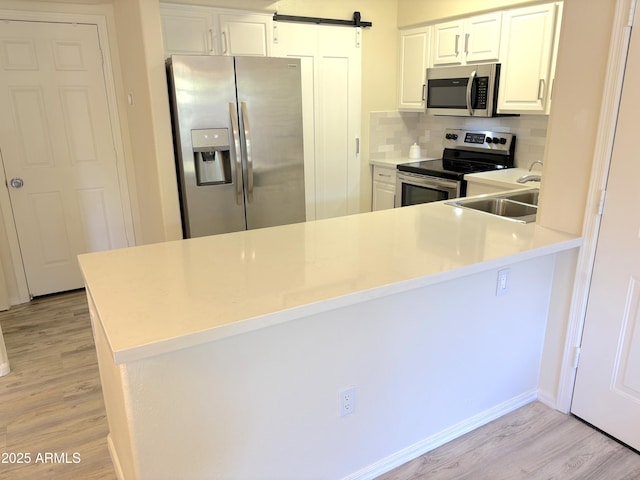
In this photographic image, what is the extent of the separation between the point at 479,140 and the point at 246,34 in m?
2.25

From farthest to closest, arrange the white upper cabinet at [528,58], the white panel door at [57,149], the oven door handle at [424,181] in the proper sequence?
the oven door handle at [424,181] < the white panel door at [57,149] < the white upper cabinet at [528,58]

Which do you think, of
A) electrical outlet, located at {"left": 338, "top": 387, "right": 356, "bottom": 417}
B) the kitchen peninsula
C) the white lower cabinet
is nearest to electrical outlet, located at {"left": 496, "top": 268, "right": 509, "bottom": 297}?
the kitchen peninsula

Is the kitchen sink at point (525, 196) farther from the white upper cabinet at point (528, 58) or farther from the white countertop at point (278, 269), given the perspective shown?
the white upper cabinet at point (528, 58)

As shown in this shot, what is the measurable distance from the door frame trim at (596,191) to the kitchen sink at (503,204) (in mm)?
626

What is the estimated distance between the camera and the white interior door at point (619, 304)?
6.14 ft

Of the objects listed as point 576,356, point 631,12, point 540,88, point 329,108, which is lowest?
point 576,356

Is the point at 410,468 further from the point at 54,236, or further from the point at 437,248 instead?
the point at 54,236

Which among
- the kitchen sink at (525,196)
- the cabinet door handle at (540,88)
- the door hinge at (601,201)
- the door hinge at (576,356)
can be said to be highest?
the cabinet door handle at (540,88)

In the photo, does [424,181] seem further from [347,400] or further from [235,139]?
[347,400]

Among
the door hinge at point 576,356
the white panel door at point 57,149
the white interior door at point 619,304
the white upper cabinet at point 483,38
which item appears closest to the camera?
the white interior door at point 619,304

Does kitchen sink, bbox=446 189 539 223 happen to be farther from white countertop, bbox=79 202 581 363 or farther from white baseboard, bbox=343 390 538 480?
white baseboard, bbox=343 390 538 480

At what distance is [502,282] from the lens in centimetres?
210

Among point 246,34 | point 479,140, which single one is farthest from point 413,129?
point 246,34

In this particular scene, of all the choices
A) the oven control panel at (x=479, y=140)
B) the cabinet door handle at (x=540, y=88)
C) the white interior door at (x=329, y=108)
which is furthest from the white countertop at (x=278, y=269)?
the white interior door at (x=329, y=108)
